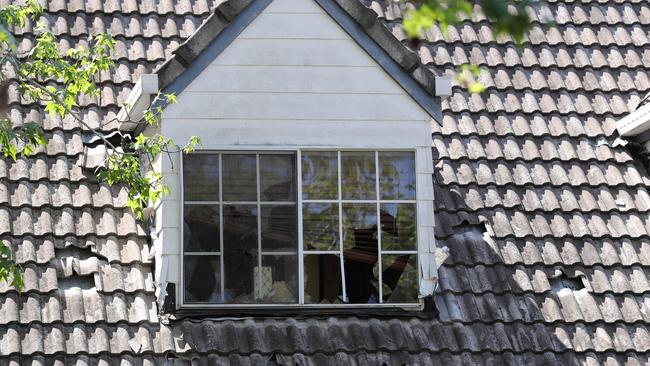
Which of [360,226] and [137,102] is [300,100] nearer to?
[360,226]

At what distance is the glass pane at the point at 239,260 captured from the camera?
30.2 ft

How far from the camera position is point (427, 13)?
154 inches

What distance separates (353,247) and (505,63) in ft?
10.1

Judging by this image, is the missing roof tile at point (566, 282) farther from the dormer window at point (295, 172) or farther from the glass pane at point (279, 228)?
the glass pane at point (279, 228)

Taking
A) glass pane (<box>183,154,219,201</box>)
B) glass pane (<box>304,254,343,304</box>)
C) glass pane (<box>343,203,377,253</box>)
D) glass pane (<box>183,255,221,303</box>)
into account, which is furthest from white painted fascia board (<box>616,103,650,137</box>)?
glass pane (<box>183,255,221,303</box>)

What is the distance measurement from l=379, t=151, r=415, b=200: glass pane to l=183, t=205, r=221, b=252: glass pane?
4.17 feet

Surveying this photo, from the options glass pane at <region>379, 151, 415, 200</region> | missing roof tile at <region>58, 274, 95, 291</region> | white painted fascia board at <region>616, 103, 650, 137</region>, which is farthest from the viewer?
white painted fascia board at <region>616, 103, 650, 137</region>

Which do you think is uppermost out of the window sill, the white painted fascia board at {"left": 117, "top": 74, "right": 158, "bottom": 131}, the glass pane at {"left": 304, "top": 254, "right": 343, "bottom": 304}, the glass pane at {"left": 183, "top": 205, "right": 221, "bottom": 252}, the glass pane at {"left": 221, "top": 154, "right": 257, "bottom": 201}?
the white painted fascia board at {"left": 117, "top": 74, "right": 158, "bottom": 131}

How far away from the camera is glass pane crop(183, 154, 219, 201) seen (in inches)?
367

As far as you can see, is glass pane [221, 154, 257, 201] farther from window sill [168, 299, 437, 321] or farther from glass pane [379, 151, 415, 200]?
glass pane [379, 151, 415, 200]

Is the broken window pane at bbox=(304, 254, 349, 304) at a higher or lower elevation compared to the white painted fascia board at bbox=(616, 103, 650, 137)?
lower

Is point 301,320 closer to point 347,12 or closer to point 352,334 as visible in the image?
point 352,334

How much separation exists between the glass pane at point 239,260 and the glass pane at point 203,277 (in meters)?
0.07

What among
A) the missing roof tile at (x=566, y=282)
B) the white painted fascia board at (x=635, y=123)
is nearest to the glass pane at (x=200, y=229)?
the missing roof tile at (x=566, y=282)
